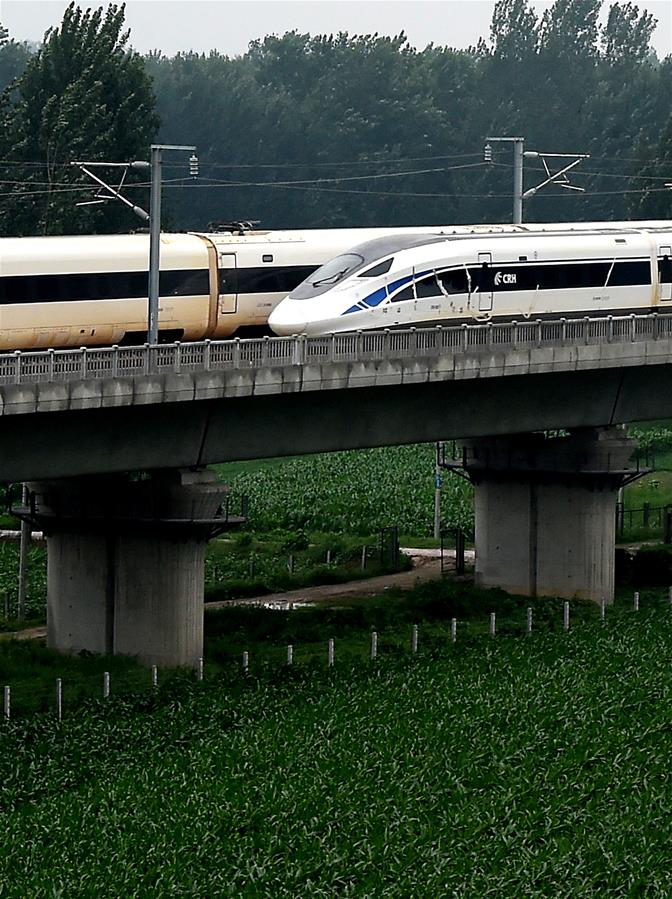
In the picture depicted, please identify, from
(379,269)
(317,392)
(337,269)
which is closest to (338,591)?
(337,269)

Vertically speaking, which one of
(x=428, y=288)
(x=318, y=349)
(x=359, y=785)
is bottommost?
(x=359, y=785)

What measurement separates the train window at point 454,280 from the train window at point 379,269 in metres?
1.92

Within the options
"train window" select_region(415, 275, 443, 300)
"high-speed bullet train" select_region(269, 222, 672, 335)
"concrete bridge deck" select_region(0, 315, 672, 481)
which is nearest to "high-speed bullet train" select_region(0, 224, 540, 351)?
"high-speed bullet train" select_region(269, 222, 672, 335)

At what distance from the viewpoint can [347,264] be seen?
2140 inches

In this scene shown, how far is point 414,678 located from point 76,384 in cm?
1027

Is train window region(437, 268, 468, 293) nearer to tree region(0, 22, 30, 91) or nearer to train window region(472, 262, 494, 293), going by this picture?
train window region(472, 262, 494, 293)

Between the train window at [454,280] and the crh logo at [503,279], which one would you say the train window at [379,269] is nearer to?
the train window at [454,280]

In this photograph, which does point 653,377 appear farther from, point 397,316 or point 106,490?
point 106,490

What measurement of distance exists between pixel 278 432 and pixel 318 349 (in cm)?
248

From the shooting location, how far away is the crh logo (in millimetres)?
57281

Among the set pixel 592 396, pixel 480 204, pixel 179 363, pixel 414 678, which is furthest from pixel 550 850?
pixel 480 204

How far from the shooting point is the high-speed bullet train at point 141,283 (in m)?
49.6

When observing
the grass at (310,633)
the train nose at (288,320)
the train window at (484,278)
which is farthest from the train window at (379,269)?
the grass at (310,633)

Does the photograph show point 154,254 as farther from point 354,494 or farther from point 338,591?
point 354,494
